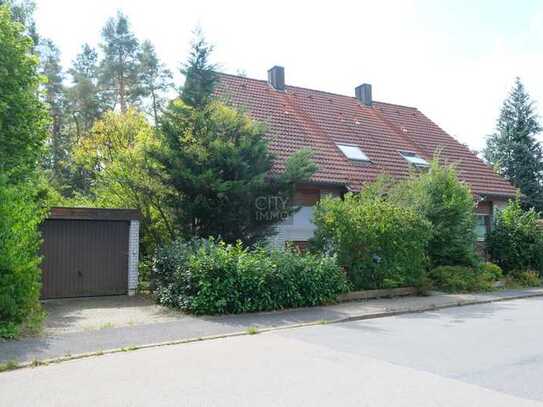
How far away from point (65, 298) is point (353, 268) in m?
7.36

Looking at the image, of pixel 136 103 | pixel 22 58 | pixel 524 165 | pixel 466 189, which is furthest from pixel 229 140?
pixel 524 165

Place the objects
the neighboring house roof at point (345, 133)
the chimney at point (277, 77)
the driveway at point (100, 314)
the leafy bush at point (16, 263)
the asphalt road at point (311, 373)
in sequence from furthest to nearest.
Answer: the chimney at point (277, 77), the neighboring house roof at point (345, 133), the driveway at point (100, 314), the leafy bush at point (16, 263), the asphalt road at point (311, 373)

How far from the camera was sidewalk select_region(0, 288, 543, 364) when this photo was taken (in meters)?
6.93

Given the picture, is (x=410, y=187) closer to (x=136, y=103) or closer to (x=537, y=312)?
(x=537, y=312)

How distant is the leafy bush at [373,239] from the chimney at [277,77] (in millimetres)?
10003

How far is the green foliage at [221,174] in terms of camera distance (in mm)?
11672

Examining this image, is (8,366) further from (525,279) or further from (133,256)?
(525,279)

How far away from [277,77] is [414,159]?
706 centimetres

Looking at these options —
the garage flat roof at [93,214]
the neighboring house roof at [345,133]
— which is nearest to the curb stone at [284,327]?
the neighboring house roof at [345,133]

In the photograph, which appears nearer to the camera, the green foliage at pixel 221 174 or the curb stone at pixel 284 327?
the curb stone at pixel 284 327

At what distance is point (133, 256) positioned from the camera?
12.8m

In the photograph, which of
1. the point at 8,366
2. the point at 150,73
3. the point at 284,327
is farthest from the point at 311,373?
the point at 150,73

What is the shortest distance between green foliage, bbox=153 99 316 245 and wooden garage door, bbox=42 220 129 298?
5.87ft

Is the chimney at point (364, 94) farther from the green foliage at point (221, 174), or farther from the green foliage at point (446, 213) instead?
the green foliage at point (221, 174)
